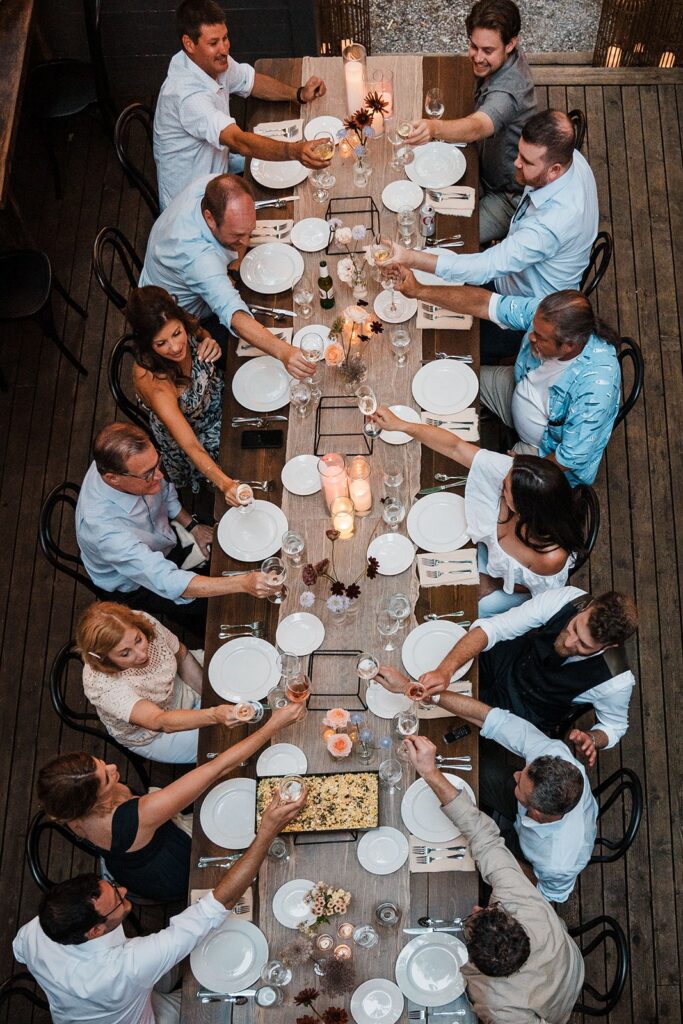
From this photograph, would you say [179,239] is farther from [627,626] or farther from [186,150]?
[627,626]

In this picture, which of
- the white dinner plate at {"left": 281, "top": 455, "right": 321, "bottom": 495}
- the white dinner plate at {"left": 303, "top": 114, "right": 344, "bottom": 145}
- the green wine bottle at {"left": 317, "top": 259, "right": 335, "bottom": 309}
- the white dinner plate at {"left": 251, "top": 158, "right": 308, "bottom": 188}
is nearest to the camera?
the white dinner plate at {"left": 281, "top": 455, "right": 321, "bottom": 495}

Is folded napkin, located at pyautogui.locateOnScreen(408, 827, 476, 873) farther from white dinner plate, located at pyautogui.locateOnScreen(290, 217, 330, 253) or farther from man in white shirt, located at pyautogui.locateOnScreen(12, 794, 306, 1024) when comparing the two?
white dinner plate, located at pyautogui.locateOnScreen(290, 217, 330, 253)

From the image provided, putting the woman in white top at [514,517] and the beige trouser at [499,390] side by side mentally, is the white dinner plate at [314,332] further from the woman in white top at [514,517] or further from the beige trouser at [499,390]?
the beige trouser at [499,390]

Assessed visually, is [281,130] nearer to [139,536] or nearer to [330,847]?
[139,536]

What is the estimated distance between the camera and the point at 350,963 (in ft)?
9.55

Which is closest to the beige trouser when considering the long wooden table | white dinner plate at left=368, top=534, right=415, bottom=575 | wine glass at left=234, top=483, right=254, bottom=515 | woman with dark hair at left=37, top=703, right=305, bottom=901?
the long wooden table

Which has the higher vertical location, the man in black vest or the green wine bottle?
the green wine bottle

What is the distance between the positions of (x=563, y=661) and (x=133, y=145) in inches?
167

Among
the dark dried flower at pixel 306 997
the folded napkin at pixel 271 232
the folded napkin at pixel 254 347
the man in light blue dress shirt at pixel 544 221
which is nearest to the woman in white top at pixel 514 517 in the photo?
the folded napkin at pixel 254 347

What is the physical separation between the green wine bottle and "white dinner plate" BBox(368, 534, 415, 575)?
1094mm

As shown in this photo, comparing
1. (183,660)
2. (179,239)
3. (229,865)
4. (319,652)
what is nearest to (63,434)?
(179,239)

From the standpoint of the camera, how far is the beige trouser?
4.29 metres

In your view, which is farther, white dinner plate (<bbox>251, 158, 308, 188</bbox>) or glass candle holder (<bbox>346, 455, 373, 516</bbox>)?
white dinner plate (<bbox>251, 158, 308, 188</bbox>)

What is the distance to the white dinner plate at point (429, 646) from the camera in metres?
3.28
